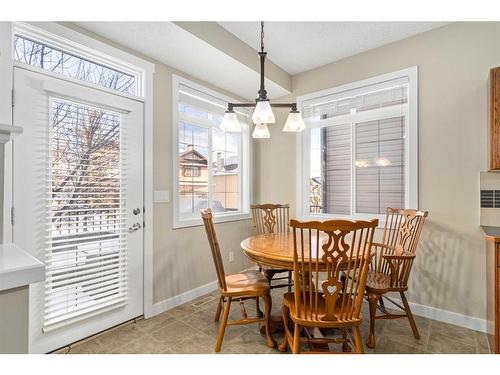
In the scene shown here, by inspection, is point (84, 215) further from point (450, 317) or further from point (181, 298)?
point (450, 317)

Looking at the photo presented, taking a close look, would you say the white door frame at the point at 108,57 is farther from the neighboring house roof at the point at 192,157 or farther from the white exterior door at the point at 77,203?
the neighboring house roof at the point at 192,157

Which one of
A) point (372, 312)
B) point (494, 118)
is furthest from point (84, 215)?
point (494, 118)

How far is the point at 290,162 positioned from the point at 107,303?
8.38 feet

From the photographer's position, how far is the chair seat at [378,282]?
6.38ft

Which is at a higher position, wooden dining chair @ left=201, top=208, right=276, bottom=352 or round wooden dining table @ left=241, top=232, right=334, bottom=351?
round wooden dining table @ left=241, top=232, right=334, bottom=351

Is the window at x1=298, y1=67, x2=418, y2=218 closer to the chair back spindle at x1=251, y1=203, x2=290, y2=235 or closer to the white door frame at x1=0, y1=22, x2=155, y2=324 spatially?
the chair back spindle at x1=251, y1=203, x2=290, y2=235

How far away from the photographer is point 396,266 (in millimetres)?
1988

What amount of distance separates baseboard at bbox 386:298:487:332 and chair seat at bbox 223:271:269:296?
5.24 feet

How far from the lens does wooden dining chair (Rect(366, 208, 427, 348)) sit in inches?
76.7

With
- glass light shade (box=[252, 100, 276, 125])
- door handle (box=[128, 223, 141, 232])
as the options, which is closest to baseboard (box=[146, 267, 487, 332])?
door handle (box=[128, 223, 141, 232])

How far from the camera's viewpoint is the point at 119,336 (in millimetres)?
2113

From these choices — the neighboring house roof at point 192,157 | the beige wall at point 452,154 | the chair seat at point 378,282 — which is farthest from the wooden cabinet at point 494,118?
the neighboring house roof at point 192,157

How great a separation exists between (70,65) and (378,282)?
2.97m
